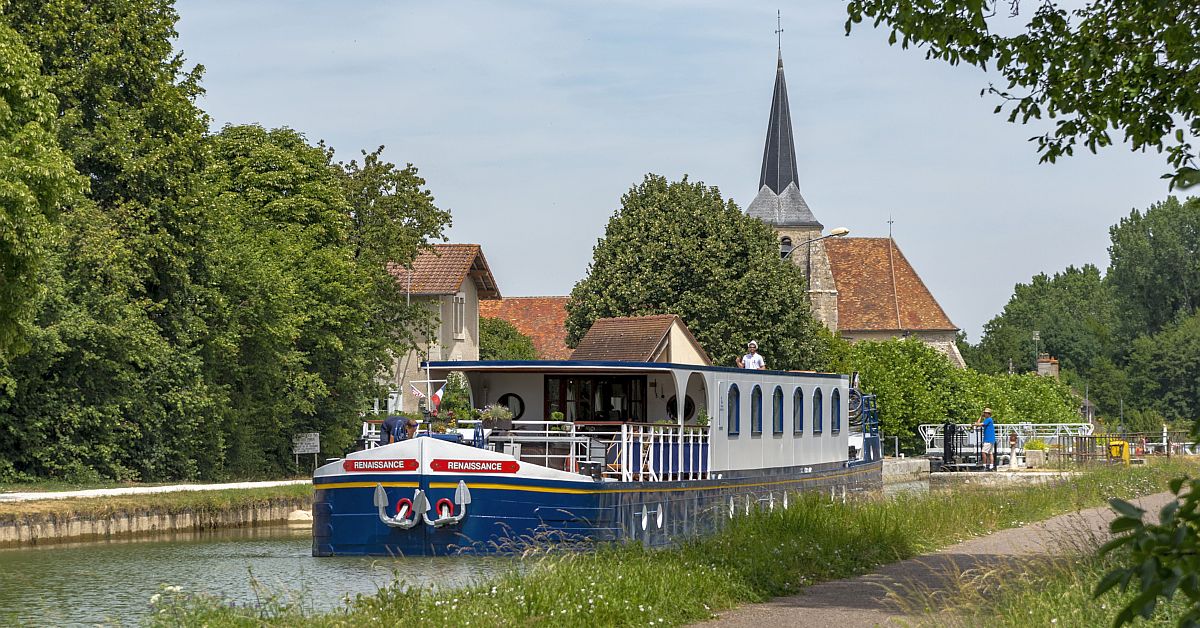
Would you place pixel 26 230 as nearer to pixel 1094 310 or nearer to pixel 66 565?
pixel 66 565

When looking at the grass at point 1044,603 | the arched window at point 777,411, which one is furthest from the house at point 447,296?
the grass at point 1044,603

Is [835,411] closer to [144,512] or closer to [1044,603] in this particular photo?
Answer: [144,512]

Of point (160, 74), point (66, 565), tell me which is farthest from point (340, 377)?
point (66, 565)

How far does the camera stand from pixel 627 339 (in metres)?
49.7

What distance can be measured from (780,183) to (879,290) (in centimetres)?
1049

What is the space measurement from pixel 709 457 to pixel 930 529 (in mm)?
7114

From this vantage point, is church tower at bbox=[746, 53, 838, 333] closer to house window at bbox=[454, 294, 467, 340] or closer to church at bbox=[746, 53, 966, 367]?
church at bbox=[746, 53, 966, 367]

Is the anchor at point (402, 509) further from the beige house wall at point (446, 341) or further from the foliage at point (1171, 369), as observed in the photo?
the foliage at point (1171, 369)

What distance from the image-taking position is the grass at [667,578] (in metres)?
10.3

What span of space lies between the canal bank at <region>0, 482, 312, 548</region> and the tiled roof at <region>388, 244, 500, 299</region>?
26566mm

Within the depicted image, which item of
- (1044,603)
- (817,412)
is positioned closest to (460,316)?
(817,412)

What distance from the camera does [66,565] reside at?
21.1 meters

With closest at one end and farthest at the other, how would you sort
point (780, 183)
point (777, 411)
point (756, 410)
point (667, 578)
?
point (667, 578), point (756, 410), point (777, 411), point (780, 183)

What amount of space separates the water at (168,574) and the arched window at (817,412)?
1018 cm
